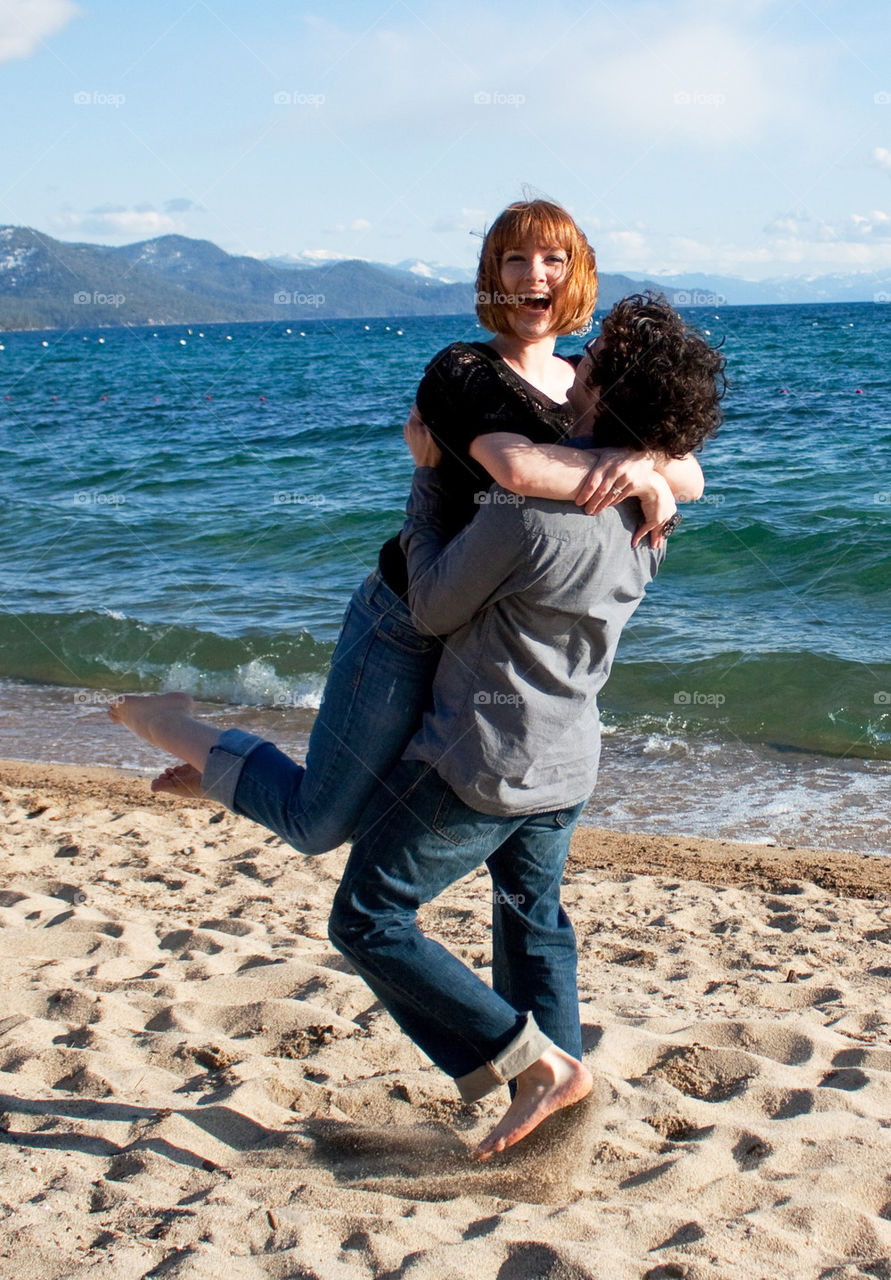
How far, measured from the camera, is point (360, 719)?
7.38 feet

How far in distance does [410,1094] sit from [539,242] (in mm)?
1997

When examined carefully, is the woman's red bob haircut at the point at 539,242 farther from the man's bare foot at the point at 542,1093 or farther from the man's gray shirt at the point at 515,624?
the man's bare foot at the point at 542,1093

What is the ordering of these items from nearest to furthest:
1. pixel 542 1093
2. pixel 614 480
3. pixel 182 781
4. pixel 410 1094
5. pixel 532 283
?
1. pixel 614 480
2. pixel 532 283
3. pixel 542 1093
4. pixel 182 781
5. pixel 410 1094

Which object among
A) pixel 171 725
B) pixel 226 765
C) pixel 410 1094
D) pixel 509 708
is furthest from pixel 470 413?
pixel 410 1094

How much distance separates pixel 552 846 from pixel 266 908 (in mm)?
2087

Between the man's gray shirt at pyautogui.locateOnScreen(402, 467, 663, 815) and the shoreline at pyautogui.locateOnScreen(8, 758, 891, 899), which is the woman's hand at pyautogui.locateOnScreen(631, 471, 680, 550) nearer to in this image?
the man's gray shirt at pyautogui.locateOnScreen(402, 467, 663, 815)

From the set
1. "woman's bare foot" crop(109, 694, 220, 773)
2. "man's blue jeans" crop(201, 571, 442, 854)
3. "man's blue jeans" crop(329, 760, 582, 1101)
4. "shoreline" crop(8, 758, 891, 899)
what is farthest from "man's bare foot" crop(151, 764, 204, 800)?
"shoreline" crop(8, 758, 891, 899)

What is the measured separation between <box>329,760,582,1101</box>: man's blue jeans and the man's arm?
318mm

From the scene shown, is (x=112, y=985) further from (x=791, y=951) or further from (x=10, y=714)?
(x=10, y=714)

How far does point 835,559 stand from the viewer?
968cm

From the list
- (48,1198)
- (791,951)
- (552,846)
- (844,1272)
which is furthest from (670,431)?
(791,951)

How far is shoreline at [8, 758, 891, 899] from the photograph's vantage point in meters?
4.56

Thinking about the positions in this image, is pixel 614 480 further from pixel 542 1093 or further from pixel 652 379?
pixel 542 1093

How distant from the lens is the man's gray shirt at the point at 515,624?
2035mm
